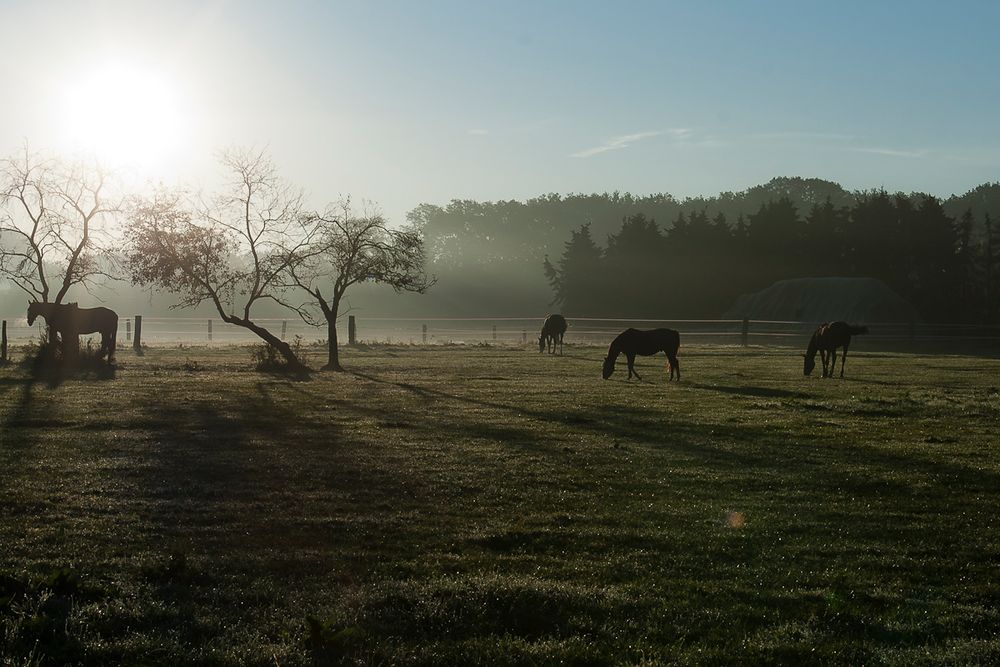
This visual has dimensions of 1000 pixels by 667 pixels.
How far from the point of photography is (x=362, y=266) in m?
31.4

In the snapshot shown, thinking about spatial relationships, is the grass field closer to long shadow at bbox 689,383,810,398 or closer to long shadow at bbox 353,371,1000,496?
long shadow at bbox 353,371,1000,496

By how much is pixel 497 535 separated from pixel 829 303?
219 ft

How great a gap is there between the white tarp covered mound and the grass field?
53987mm

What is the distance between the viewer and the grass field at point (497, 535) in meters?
5.37

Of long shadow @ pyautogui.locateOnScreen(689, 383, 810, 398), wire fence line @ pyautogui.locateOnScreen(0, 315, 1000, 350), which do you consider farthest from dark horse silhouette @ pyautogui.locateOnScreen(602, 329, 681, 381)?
wire fence line @ pyautogui.locateOnScreen(0, 315, 1000, 350)

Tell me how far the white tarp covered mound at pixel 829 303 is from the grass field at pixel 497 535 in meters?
54.0

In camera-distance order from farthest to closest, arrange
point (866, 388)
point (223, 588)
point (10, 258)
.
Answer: point (10, 258)
point (866, 388)
point (223, 588)

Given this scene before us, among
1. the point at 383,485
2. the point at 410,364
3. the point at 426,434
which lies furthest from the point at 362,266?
the point at 383,485

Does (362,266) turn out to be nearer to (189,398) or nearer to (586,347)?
(189,398)

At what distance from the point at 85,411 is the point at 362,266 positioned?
15.5m

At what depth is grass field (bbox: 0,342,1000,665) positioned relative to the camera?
17.6 feet

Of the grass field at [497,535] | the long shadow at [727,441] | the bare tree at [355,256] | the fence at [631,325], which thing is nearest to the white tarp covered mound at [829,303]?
the fence at [631,325]

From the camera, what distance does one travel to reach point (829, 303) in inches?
2763

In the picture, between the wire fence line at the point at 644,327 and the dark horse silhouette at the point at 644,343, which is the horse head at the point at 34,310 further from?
the dark horse silhouette at the point at 644,343
